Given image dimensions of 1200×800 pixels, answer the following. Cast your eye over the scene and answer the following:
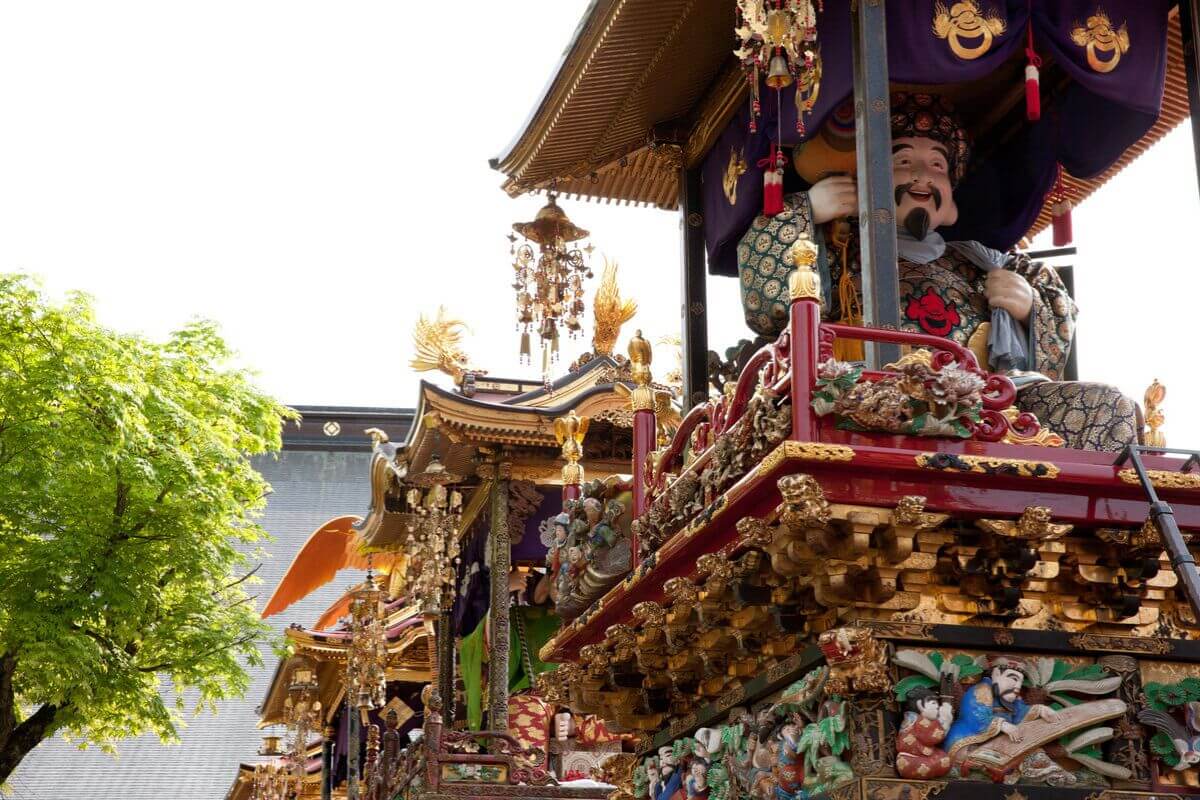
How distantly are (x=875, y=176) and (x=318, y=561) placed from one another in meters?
20.6

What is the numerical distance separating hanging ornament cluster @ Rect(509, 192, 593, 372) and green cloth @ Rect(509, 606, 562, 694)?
586cm

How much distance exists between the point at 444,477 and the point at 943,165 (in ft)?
31.0

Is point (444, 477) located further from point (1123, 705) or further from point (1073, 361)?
point (1123, 705)

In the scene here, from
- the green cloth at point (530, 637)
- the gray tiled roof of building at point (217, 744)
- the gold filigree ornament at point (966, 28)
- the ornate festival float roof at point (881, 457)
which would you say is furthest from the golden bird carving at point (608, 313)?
the gray tiled roof of building at point (217, 744)

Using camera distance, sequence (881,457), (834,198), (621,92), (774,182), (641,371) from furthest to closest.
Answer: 1. (621,92)
2. (641,371)
3. (834,198)
4. (774,182)
5. (881,457)

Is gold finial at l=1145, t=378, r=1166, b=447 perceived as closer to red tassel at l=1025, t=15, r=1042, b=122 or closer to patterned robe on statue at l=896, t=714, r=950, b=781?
red tassel at l=1025, t=15, r=1042, b=122

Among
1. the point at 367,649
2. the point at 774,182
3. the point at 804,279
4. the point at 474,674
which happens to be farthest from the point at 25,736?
the point at 804,279

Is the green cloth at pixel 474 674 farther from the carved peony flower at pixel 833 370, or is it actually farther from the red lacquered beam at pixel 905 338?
the carved peony flower at pixel 833 370

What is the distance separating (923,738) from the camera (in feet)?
24.0

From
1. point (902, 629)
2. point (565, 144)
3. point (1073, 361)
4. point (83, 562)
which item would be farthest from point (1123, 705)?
point (83, 562)

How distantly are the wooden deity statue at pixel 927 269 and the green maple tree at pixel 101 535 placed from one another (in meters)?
10.2

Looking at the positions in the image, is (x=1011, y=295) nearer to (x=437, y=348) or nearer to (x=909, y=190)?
(x=909, y=190)

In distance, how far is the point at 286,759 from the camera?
31.2m

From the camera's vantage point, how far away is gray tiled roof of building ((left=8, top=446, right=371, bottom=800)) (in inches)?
1495
